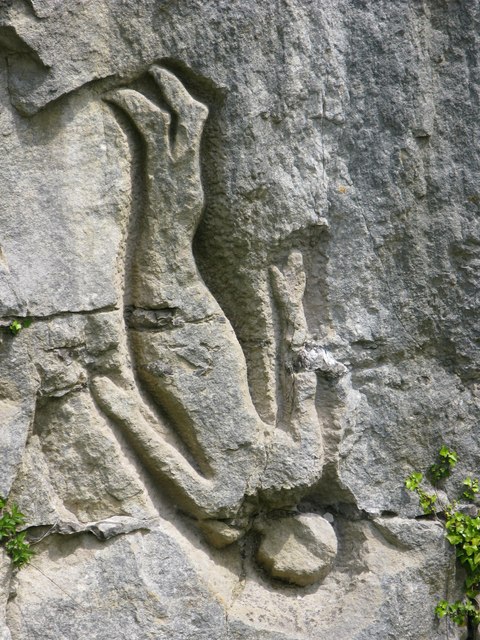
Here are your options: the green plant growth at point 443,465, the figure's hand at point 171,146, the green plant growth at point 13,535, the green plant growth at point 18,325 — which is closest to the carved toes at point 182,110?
the figure's hand at point 171,146

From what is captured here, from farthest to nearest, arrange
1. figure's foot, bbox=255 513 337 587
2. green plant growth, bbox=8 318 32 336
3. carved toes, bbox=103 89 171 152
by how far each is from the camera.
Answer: figure's foot, bbox=255 513 337 587
carved toes, bbox=103 89 171 152
green plant growth, bbox=8 318 32 336

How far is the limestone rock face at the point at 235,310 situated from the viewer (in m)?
2.93

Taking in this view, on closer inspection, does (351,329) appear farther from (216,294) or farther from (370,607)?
(370,607)

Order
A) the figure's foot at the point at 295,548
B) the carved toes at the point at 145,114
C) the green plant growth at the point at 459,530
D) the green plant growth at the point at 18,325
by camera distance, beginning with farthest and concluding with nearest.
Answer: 1. the green plant growth at the point at 459,530
2. the figure's foot at the point at 295,548
3. the carved toes at the point at 145,114
4. the green plant growth at the point at 18,325

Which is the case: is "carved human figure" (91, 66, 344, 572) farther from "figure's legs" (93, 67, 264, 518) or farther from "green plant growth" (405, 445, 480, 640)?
"green plant growth" (405, 445, 480, 640)

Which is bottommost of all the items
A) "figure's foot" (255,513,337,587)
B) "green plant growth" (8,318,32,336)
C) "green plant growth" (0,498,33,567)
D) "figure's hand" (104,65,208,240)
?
"green plant growth" (0,498,33,567)

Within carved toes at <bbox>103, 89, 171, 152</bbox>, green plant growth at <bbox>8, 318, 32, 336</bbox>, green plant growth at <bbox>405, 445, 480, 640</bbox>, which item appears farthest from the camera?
green plant growth at <bbox>405, 445, 480, 640</bbox>

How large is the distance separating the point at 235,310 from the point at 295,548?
86cm

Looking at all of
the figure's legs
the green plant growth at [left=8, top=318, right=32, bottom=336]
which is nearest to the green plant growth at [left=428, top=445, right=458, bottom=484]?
the figure's legs

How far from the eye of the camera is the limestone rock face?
2.93 m

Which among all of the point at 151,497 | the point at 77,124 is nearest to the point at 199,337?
the point at 151,497

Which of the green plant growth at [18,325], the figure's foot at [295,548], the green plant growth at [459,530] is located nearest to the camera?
the green plant growth at [18,325]

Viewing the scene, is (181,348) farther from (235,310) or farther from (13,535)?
(13,535)

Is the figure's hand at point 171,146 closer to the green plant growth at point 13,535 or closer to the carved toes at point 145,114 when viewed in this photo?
the carved toes at point 145,114
